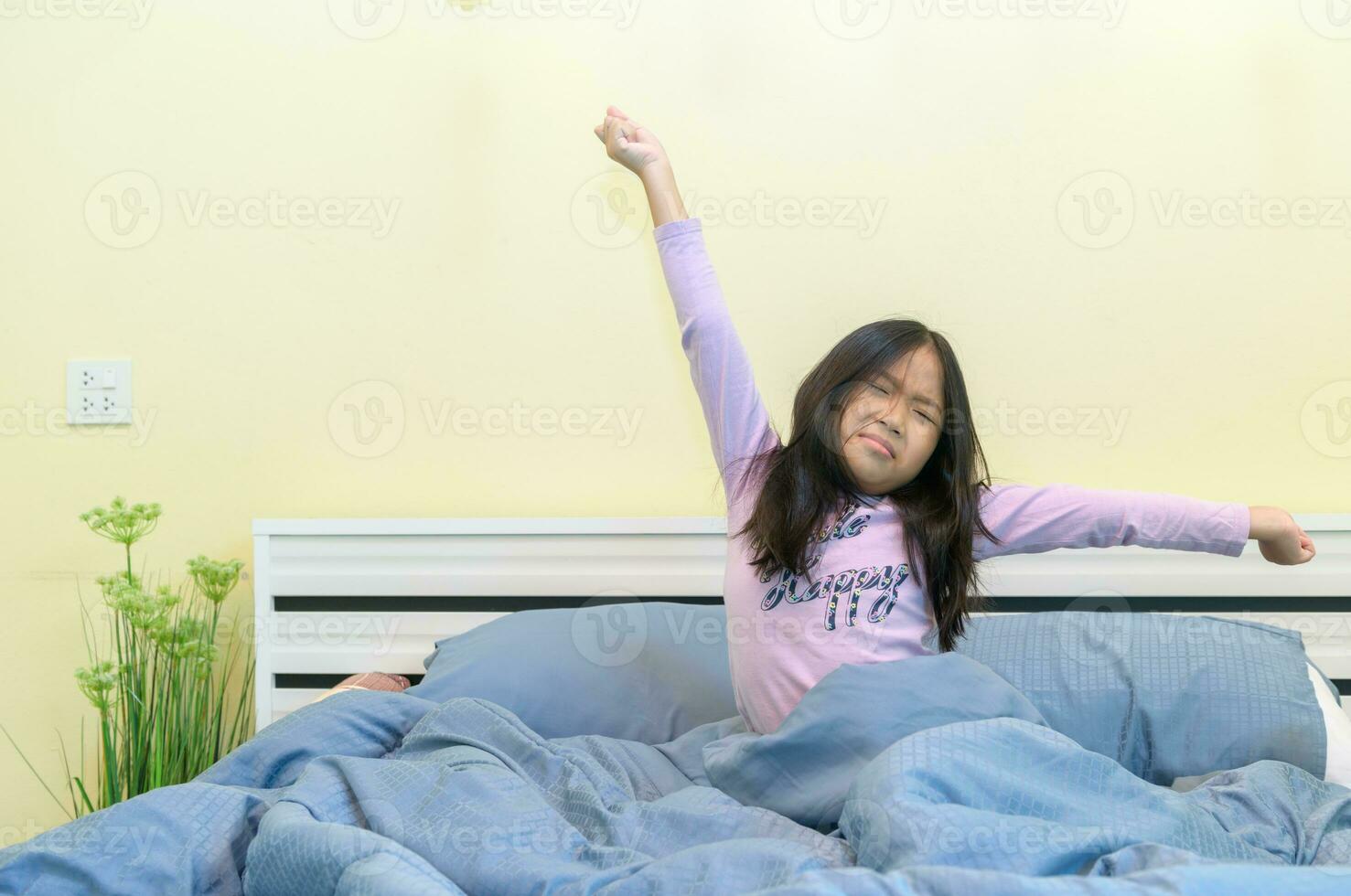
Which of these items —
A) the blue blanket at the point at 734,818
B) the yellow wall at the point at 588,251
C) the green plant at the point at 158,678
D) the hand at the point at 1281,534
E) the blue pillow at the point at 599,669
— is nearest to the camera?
the blue blanket at the point at 734,818

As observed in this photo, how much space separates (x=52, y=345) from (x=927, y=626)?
1.64 metres

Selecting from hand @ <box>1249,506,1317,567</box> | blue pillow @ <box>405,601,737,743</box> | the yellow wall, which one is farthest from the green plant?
hand @ <box>1249,506,1317,567</box>

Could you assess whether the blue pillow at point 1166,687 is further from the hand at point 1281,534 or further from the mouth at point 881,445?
the mouth at point 881,445

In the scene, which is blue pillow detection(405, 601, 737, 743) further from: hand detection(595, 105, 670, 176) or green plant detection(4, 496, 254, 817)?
hand detection(595, 105, 670, 176)

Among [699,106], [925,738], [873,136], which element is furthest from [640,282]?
[925,738]

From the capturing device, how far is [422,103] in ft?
6.73

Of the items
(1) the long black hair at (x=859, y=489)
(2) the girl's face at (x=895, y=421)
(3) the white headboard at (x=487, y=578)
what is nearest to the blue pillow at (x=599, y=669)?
(3) the white headboard at (x=487, y=578)

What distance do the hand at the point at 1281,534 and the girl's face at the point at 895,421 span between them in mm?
388

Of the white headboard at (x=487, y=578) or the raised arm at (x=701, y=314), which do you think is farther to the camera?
the white headboard at (x=487, y=578)

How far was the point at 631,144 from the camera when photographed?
143 cm

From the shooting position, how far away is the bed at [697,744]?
2.93 ft

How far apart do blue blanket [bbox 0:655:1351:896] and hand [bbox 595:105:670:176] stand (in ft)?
2.23

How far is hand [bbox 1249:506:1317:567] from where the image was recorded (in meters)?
1.35

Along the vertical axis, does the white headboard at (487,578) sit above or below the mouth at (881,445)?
below
